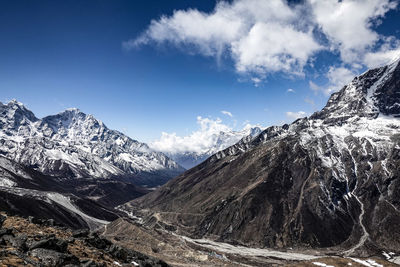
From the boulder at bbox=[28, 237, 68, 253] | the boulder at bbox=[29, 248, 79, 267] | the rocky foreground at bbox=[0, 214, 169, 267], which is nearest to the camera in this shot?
the rocky foreground at bbox=[0, 214, 169, 267]

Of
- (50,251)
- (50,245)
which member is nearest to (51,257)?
(50,251)

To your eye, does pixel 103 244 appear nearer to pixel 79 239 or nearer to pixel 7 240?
pixel 79 239

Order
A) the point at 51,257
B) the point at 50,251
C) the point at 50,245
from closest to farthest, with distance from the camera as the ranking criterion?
the point at 51,257 < the point at 50,251 < the point at 50,245

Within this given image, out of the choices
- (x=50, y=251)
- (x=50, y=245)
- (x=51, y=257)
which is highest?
(x=50, y=245)

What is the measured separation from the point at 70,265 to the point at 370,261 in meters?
117

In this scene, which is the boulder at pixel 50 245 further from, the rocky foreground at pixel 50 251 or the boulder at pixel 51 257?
the boulder at pixel 51 257

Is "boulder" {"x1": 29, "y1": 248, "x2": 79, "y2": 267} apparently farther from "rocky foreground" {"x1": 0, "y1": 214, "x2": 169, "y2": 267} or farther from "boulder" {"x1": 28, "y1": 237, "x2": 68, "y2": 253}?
"boulder" {"x1": 28, "y1": 237, "x2": 68, "y2": 253}

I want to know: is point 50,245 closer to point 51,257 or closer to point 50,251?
point 50,251

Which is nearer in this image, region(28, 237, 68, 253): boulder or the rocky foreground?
the rocky foreground

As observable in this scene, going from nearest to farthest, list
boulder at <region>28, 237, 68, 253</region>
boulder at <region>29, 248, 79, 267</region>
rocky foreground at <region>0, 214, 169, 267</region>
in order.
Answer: rocky foreground at <region>0, 214, 169, 267</region> < boulder at <region>29, 248, 79, 267</region> < boulder at <region>28, 237, 68, 253</region>

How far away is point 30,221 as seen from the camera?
5672 cm

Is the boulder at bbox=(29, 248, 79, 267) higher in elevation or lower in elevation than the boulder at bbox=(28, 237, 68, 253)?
lower

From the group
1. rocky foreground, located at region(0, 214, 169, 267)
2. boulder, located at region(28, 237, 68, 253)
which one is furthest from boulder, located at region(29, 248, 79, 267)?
boulder, located at region(28, 237, 68, 253)

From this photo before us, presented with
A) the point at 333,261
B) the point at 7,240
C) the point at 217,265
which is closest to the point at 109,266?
the point at 7,240
